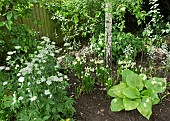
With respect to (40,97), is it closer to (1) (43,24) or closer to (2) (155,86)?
(2) (155,86)

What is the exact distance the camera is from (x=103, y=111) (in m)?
2.53

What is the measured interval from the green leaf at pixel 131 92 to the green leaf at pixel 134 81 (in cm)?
7

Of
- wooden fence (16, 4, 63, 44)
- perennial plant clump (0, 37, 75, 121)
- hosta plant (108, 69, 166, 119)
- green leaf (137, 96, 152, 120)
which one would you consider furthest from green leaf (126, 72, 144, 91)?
wooden fence (16, 4, 63, 44)

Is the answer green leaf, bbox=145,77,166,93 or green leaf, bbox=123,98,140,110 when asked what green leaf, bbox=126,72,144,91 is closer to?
green leaf, bbox=145,77,166,93

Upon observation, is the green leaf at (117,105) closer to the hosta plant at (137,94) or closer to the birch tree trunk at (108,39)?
the hosta plant at (137,94)

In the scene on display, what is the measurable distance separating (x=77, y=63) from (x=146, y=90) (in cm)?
96

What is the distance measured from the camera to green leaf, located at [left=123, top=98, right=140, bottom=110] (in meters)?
2.39

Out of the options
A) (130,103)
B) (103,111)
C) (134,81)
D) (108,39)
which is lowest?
(103,111)

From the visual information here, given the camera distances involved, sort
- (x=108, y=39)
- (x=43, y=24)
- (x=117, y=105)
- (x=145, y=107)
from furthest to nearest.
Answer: (x=43, y=24)
(x=108, y=39)
(x=117, y=105)
(x=145, y=107)

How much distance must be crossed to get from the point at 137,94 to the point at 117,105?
24 cm

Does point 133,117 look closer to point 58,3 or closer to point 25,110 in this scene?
point 25,110

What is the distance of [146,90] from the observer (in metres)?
2.50

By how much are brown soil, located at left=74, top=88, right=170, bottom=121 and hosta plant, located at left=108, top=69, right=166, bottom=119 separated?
9cm

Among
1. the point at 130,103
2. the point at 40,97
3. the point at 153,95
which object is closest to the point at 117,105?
the point at 130,103
